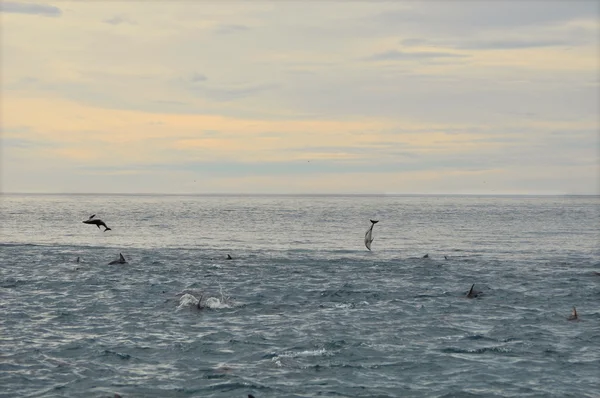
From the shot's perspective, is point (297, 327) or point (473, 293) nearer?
point (297, 327)

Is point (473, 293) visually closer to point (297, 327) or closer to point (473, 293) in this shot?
point (473, 293)

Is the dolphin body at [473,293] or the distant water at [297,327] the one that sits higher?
the dolphin body at [473,293]

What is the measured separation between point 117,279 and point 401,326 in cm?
1834

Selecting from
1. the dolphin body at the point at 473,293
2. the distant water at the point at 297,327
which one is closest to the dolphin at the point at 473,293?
the dolphin body at the point at 473,293

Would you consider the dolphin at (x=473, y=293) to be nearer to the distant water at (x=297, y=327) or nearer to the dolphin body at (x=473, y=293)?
the dolphin body at (x=473, y=293)

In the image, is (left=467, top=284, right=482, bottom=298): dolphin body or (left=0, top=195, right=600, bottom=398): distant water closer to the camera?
(left=0, top=195, right=600, bottom=398): distant water

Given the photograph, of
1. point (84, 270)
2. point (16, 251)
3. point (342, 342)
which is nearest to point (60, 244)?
point (16, 251)

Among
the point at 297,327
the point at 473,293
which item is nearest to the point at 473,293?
the point at 473,293

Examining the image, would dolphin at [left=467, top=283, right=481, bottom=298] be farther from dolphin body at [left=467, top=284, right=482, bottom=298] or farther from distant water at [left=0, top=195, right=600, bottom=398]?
distant water at [left=0, top=195, right=600, bottom=398]

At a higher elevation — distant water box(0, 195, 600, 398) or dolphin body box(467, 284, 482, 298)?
dolphin body box(467, 284, 482, 298)

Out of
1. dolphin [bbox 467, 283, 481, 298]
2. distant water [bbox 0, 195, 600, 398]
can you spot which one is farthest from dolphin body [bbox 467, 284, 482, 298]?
distant water [bbox 0, 195, 600, 398]

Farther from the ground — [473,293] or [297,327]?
[473,293]

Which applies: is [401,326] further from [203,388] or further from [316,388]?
[203,388]

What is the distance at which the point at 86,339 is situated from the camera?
23.3 meters
